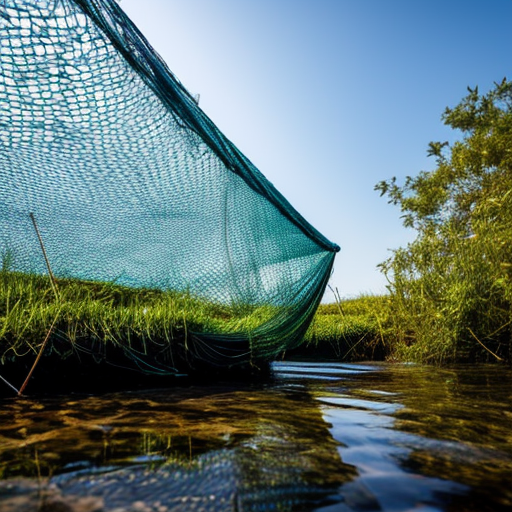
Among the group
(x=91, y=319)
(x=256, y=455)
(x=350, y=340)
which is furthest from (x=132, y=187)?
(x=350, y=340)

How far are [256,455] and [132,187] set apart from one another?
2.57 m

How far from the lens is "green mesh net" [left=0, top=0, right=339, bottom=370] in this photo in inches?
89.5

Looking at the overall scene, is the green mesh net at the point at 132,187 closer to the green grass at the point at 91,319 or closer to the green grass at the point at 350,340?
the green grass at the point at 91,319

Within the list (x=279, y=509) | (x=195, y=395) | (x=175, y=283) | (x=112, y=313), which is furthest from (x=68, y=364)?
(x=279, y=509)

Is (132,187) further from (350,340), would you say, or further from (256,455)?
(350,340)

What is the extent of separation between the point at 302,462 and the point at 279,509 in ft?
0.89

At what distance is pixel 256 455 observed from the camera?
110cm

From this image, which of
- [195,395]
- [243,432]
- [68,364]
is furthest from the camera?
[68,364]

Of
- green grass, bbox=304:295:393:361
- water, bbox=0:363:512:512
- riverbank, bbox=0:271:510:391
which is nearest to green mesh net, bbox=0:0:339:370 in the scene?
riverbank, bbox=0:271:510:391

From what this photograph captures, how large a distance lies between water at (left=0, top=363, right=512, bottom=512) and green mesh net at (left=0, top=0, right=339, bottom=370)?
1.41 meters

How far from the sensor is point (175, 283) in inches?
153

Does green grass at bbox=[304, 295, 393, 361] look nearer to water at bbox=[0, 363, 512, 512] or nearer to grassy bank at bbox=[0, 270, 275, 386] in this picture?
grassy bank at bbox=[0, 270, 275, 386]

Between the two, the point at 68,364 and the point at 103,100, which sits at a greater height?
the point at 103,100

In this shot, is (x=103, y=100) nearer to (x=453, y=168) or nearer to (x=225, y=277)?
(x=225, y=277)
